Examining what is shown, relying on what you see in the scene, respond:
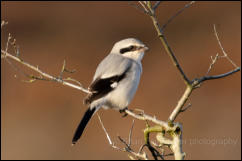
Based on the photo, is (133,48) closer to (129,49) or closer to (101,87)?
(129,49)

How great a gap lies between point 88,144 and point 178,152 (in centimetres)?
633

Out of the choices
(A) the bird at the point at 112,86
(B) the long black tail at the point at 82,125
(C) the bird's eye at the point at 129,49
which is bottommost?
(B) the long black tail at the point at 82,125

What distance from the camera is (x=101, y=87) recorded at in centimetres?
363

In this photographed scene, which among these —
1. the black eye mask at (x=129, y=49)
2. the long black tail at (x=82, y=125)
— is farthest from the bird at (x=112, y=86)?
the black eye mask at (x=129, y=49)

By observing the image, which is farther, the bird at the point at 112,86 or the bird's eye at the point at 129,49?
the bird's eye at the point at 129,49

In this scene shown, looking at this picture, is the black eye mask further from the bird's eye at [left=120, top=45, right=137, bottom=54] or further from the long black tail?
the long black tail

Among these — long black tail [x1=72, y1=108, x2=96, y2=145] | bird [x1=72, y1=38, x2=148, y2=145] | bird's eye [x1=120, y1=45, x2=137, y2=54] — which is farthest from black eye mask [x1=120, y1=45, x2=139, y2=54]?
long black tail [x1=72, y1=108, x2=96, y2=145]

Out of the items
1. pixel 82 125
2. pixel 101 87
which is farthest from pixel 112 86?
pixel 82 125

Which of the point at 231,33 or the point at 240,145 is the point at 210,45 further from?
A: the point at 240,145

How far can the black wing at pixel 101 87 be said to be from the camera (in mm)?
3557

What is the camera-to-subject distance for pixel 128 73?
12.3 feet

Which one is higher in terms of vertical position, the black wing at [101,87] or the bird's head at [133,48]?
the bird's head at [133,48]

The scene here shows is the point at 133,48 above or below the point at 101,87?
above

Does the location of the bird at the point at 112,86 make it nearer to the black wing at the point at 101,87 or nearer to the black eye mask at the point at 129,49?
the black wing at the point at 101,87
